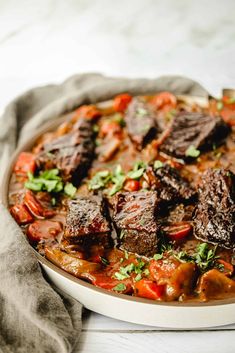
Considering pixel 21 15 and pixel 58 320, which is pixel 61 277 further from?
pixel 21 15

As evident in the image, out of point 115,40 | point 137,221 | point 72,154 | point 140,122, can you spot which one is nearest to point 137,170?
point 72,154

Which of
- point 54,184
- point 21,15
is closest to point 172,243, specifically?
point 54,184

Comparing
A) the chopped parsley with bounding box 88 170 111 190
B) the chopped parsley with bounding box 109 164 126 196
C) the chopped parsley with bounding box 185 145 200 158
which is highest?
the chopped parsley with bounding box 88 170 111 190

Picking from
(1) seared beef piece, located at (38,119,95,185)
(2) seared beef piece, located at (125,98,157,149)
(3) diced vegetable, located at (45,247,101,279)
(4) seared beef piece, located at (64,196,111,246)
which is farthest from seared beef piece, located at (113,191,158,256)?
(2) seared beef piece, located at (125,98,157,149)

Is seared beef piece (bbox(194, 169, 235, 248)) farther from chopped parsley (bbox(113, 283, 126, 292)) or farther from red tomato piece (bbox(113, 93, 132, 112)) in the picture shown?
red tomato piece (bbox(113, 93, 132, 112))

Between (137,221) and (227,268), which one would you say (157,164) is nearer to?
(137,221)
